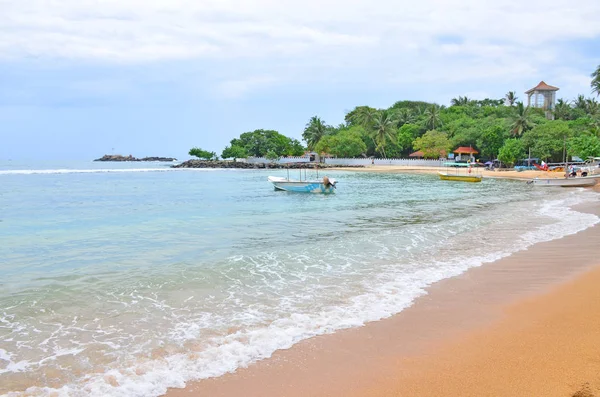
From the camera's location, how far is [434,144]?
229 feet

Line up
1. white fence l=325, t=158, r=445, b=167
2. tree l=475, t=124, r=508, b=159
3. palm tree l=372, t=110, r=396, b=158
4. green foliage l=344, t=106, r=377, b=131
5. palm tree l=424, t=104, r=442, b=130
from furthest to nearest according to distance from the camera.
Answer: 1. green foliage l=344, t=106, r=377, b=131
2. palm tree l=372, t=110, r=396, b=158
3. palm tree l=424, t=104, r=442, b=130
4. white fence l=325, t=158, r=445, b=167
5. tree l=475, t=124, r=508, b=159

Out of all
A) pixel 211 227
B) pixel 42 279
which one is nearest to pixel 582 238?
pixel 211 227

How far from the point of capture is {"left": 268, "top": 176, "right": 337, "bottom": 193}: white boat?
32906 mm

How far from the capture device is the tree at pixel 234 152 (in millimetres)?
101438

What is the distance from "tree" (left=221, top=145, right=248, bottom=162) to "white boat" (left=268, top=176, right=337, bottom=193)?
6615 centimetres

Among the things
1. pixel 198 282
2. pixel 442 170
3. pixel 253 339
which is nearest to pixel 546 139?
pixel 442 170

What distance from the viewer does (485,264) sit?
10.0 m

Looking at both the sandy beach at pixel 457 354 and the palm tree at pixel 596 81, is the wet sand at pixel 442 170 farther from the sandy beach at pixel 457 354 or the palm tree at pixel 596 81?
the sandy beach at pixel 457 354

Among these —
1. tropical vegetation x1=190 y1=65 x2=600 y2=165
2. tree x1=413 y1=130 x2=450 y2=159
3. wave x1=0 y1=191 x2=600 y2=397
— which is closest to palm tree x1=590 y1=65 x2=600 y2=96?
tropical vegetation x1=190 y1=65 x2=600 y2=165

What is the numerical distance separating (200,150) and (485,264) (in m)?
106

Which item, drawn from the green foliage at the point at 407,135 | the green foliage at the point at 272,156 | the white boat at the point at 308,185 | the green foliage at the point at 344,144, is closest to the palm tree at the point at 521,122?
the green foliage at the point at 407,135

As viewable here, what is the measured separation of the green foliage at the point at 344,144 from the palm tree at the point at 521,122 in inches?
1065

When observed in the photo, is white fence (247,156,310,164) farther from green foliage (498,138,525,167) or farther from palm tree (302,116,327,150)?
green foliage (498,138,525,167)

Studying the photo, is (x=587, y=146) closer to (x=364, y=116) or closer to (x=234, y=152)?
(x=364, y=116)
